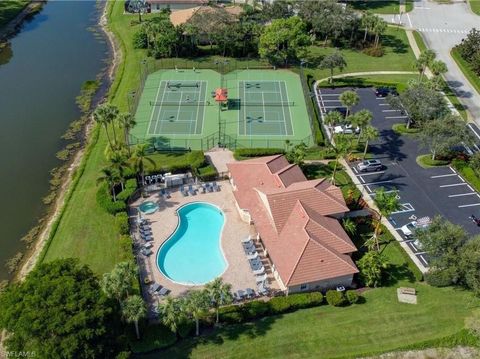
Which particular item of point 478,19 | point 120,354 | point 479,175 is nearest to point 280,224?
point 120,354

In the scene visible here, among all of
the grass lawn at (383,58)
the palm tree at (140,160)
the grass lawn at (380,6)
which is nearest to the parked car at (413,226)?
the palm tree at (140,160)

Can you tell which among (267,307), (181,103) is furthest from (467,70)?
(267,307)

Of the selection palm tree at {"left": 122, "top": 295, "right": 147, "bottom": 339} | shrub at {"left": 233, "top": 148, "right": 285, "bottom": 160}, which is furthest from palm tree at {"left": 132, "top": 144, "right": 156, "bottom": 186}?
palm tree at {"left": 122, "top": 295, "right": 147, "bottom": 339}

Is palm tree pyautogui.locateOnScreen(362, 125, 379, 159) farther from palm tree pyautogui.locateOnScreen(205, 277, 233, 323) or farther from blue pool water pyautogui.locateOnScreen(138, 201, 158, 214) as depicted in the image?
palm tree pyautogui.locateOnScreen(205, 277, 233, 323)

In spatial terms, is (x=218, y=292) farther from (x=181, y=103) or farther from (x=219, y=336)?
(x=181, y=103)

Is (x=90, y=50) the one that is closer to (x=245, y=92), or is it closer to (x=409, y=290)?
(x=245, y=92)
